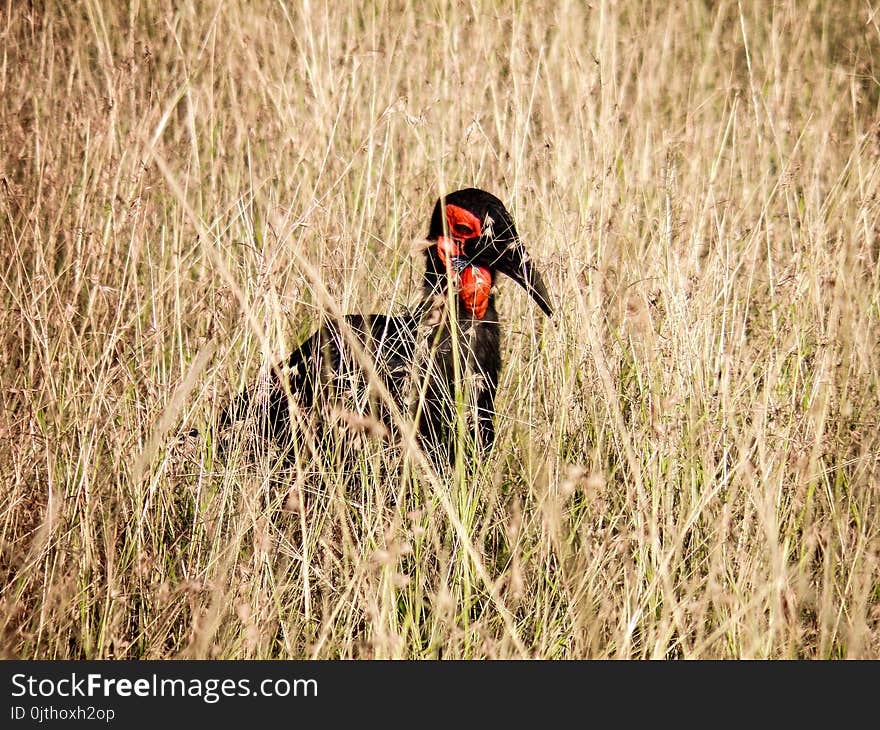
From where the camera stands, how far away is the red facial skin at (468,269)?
2.57m

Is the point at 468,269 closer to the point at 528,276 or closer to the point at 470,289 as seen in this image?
the point at 470,289

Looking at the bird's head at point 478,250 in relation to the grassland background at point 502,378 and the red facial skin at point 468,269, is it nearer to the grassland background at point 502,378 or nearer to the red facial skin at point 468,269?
the red facial skin at point 468,269

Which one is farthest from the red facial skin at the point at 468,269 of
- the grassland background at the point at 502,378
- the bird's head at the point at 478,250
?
the grassland background at the point at 502,378

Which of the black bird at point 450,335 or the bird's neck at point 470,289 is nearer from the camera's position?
the black bird at point 450,335

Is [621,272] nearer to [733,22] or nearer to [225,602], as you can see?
[225,602]

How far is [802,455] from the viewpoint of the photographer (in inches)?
75.7

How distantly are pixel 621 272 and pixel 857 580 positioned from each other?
1053mm

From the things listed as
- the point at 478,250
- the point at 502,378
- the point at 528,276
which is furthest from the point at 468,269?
the point at 502,378

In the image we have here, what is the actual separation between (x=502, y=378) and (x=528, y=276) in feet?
1.28

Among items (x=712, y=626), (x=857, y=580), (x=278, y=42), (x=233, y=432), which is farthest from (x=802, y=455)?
(x=278, y=42)

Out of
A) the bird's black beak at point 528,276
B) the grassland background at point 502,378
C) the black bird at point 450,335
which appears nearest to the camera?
the grassland background at point 502,378

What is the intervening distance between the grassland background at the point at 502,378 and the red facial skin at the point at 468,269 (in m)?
0.17

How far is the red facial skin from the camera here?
2572 millimetres

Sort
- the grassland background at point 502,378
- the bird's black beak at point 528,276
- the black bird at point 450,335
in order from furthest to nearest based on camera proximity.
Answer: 1. the bird's black beak at point 528,276
2. the black bird at point 450,335
3. the grassland background at point 502,378
